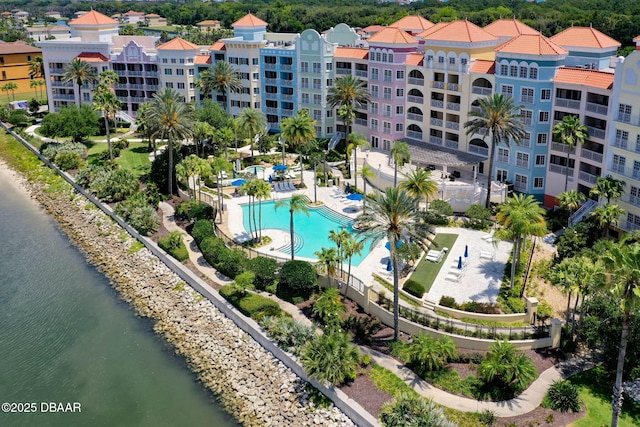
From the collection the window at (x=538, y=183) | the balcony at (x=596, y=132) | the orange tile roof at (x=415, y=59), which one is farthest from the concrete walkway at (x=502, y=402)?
the orange tile roof at (x=415, y=59)

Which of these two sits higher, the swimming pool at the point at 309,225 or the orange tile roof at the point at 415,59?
the orange tile roof at the point at 415,59

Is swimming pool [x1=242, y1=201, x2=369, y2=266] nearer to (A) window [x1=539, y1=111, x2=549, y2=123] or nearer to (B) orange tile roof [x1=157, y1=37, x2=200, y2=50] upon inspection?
(A) window [x1=539, y1=111, x2=549, y2=123]

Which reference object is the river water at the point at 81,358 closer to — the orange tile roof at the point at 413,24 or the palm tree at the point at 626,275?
the palm tree at the point at 626,275

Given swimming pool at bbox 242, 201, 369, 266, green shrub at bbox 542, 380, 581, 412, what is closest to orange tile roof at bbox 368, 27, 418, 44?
swimming pool at bbox 242, 201, 369, 266

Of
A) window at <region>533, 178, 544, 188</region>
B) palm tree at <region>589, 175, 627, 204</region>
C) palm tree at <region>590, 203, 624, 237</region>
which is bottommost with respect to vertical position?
window at <region>533, 178, 544, 188</region>

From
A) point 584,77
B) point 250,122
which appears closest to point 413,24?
point 250,122

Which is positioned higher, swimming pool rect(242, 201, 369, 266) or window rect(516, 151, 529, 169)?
window rect(516, 151, 529, 169)
